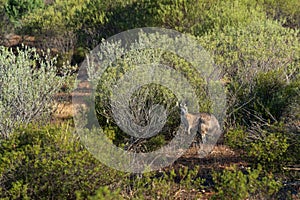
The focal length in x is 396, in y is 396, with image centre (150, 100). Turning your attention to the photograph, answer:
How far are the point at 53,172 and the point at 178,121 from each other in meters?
2.94

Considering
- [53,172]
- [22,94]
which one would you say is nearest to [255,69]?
[22,94]

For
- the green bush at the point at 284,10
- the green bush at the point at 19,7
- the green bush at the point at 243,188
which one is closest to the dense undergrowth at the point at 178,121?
the green bush at the point at 243,188

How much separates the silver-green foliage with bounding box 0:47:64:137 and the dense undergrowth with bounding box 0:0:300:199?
0.06ft

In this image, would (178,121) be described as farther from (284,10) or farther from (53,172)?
(284,10)

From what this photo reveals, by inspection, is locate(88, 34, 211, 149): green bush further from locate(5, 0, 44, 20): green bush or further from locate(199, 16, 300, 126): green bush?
locate(5, 0, 44, 20): green bush

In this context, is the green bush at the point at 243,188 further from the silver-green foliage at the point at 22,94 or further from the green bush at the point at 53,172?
the silver-green foliage at the point at 22,94

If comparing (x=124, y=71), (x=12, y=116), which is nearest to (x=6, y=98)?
(x=12, y=116)

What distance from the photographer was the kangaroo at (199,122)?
6727 mm

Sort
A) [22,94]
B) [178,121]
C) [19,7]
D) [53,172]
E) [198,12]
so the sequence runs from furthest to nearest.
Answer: [19,7] < [198,12] < [178,121] < [22,94] < [53,172]

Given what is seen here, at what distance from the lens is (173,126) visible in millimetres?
7074

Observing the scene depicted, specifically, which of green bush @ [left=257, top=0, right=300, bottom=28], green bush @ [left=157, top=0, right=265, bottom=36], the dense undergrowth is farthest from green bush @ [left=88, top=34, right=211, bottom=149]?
green bush @ [left=257, top=0, right=300, bottom=28]

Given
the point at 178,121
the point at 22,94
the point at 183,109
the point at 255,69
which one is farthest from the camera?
the point at 255,69

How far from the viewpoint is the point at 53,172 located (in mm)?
4645

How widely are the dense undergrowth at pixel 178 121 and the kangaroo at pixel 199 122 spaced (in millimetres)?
271
